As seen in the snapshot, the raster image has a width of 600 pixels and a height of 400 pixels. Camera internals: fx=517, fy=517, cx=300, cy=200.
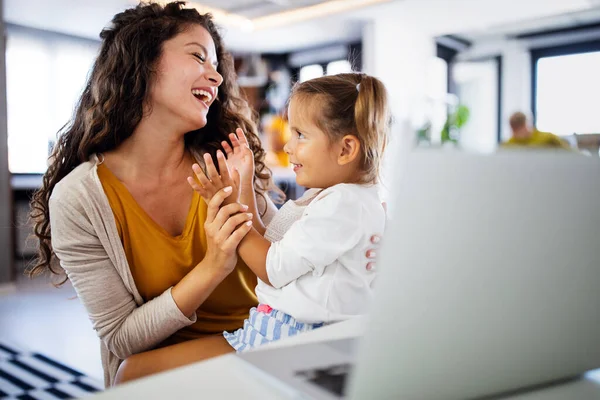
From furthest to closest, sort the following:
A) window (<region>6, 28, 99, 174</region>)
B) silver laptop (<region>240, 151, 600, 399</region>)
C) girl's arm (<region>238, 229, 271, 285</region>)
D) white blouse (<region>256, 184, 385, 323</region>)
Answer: window (<region>6, 28, 99, 174</region>)
girl's arm (<region>238, 229, 271, 285</region>)
white blouse (<region>256, 184, 385, 323</region>)
silver laptop (<region>240, 151, 600, 399</region>)

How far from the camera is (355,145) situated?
3.72ft

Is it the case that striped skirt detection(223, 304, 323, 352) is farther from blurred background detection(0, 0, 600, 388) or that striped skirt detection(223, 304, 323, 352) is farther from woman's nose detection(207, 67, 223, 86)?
blurred background detection(0, 0, 600, 388)

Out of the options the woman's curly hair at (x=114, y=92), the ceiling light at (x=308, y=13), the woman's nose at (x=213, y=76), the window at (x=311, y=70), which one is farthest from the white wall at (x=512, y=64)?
the woman's curly hair at (x=114, y=92)

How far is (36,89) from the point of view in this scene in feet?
18.3

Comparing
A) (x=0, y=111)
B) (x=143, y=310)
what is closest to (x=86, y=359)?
(x=143, y=310)

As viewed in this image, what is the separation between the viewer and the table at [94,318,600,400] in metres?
0.50

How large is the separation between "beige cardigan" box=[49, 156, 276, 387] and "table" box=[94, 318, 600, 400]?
63 centimetres

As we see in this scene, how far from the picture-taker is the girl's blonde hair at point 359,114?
1132 mm

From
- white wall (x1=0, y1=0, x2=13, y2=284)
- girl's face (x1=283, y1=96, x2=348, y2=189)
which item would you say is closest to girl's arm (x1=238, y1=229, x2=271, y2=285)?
girl's face (x1=283, y1=96, x2=348, y2=189)

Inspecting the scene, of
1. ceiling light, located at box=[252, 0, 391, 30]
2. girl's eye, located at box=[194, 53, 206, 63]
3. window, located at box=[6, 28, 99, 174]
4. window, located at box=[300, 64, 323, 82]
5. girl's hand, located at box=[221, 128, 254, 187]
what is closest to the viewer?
girl's hand, located at box=[221, 128, 254, 187]

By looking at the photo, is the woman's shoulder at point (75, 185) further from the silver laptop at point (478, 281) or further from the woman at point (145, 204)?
the silver laptop at point (478, 281)

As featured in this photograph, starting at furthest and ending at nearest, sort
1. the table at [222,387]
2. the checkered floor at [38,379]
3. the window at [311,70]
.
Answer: the window at [311,70], the checkered floor at [38,379], the table at [222,387]

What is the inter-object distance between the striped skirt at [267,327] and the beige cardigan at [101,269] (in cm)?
16

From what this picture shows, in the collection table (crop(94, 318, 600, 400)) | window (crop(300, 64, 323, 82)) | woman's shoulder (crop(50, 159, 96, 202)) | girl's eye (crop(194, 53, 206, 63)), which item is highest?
window (crop(300, 64, 323, 82))
